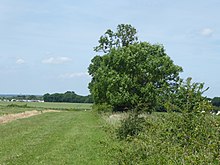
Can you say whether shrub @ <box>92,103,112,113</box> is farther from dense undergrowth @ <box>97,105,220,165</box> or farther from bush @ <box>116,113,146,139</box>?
dense undergrowth @ <box>97,105,220,165</box>

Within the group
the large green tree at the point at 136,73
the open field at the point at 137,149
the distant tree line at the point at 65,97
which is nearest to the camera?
the open field at the point at 137,149

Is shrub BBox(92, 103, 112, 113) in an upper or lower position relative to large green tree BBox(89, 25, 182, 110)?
lower

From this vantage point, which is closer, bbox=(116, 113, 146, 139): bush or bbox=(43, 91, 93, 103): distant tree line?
bbox=(116, 113, 146, 139): bush

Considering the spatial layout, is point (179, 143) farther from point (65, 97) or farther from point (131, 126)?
point (65, 97)

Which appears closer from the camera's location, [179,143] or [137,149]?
[179,143]

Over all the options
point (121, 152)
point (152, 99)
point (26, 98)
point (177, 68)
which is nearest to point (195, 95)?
point (121, 152)

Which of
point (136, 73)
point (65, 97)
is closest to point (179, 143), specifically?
point (136, 73)

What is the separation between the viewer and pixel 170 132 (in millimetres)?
11562

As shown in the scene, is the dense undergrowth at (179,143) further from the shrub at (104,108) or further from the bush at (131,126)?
the shrub at (104,108)

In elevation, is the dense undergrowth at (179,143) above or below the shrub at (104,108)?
below

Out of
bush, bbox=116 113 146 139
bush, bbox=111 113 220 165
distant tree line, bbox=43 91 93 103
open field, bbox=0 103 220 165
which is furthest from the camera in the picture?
distant tree line, bbox=43 91 93 103

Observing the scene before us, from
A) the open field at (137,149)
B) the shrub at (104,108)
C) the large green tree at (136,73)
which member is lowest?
the open field at (137,149)

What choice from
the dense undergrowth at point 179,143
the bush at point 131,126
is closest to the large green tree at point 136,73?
the bush at point 131,126

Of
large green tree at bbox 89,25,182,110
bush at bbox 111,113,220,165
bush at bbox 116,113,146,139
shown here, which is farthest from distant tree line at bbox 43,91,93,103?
bush at bbox 111,113,220,165
